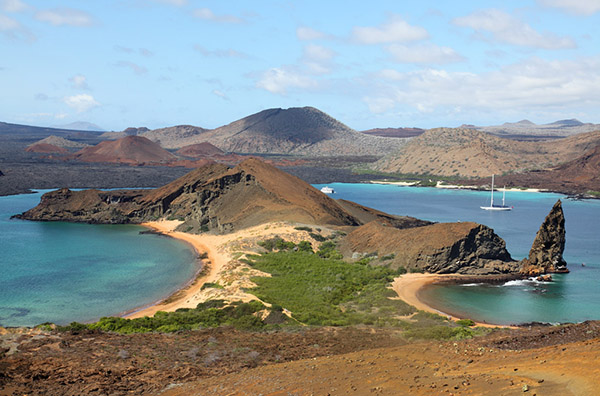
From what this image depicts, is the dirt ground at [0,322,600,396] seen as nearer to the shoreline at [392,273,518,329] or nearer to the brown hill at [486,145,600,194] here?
the shoreline at [392,273,518,329]

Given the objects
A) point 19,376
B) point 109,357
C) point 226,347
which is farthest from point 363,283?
point 19,376

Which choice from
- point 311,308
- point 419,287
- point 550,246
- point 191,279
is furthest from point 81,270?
point 550,246

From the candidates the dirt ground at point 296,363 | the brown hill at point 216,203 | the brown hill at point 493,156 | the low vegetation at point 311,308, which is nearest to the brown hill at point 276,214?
the brown hill at point 216,203

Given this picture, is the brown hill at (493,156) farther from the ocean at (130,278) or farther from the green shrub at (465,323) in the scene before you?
the green shrub at (465,323)

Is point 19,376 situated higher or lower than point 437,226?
lower

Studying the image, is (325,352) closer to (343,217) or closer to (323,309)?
(323,309)

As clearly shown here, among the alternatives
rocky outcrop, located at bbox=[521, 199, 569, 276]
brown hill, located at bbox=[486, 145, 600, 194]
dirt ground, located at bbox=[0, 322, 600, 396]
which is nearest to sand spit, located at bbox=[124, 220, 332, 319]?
dirt ground, located at bbox=[0, 322, 600, 396]

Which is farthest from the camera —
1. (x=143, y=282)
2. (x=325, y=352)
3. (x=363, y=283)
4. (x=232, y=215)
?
(x=232, y=215)
